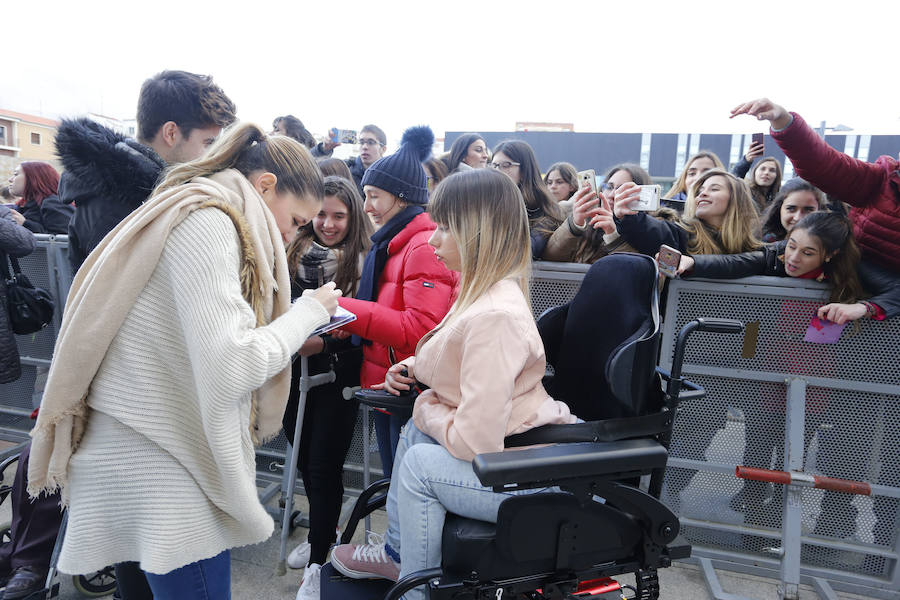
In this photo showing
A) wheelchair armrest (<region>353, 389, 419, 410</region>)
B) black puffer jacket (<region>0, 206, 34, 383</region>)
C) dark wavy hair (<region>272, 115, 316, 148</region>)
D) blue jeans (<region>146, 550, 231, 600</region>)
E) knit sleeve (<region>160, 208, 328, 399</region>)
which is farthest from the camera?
dark wavy hair (<region>272, 115, 316, 148</region>)

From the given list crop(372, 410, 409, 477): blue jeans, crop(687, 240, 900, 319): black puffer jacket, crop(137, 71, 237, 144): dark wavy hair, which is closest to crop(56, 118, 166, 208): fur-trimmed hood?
crop(137, 71, 237, 144): dark wavy hair

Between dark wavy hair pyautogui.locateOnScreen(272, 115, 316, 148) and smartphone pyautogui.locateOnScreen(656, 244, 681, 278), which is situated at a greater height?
dark wavy hair pyautogui.locateOnScreen(272, 115, 316, 148)

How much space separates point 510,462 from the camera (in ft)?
4.14

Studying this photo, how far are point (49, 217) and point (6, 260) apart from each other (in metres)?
1.19

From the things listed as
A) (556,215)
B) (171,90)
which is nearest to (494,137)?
(556,215)

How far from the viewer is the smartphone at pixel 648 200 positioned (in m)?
2.31

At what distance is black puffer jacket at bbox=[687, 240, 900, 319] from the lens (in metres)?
2.21

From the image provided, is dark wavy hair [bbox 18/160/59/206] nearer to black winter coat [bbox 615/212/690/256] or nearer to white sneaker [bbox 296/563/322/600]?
white sneaker [bbox 296/563/322/600]

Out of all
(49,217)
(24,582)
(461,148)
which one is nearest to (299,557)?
(24,582)

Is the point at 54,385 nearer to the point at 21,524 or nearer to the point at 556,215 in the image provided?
the point at 21,524

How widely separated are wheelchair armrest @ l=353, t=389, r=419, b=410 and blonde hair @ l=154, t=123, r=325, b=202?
30.1 inches

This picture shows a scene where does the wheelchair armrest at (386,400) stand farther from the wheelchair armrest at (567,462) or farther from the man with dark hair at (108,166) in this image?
the man with dark hair at (108,166)

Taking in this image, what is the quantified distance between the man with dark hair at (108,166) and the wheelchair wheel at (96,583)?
14cm

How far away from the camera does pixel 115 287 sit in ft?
3.93
